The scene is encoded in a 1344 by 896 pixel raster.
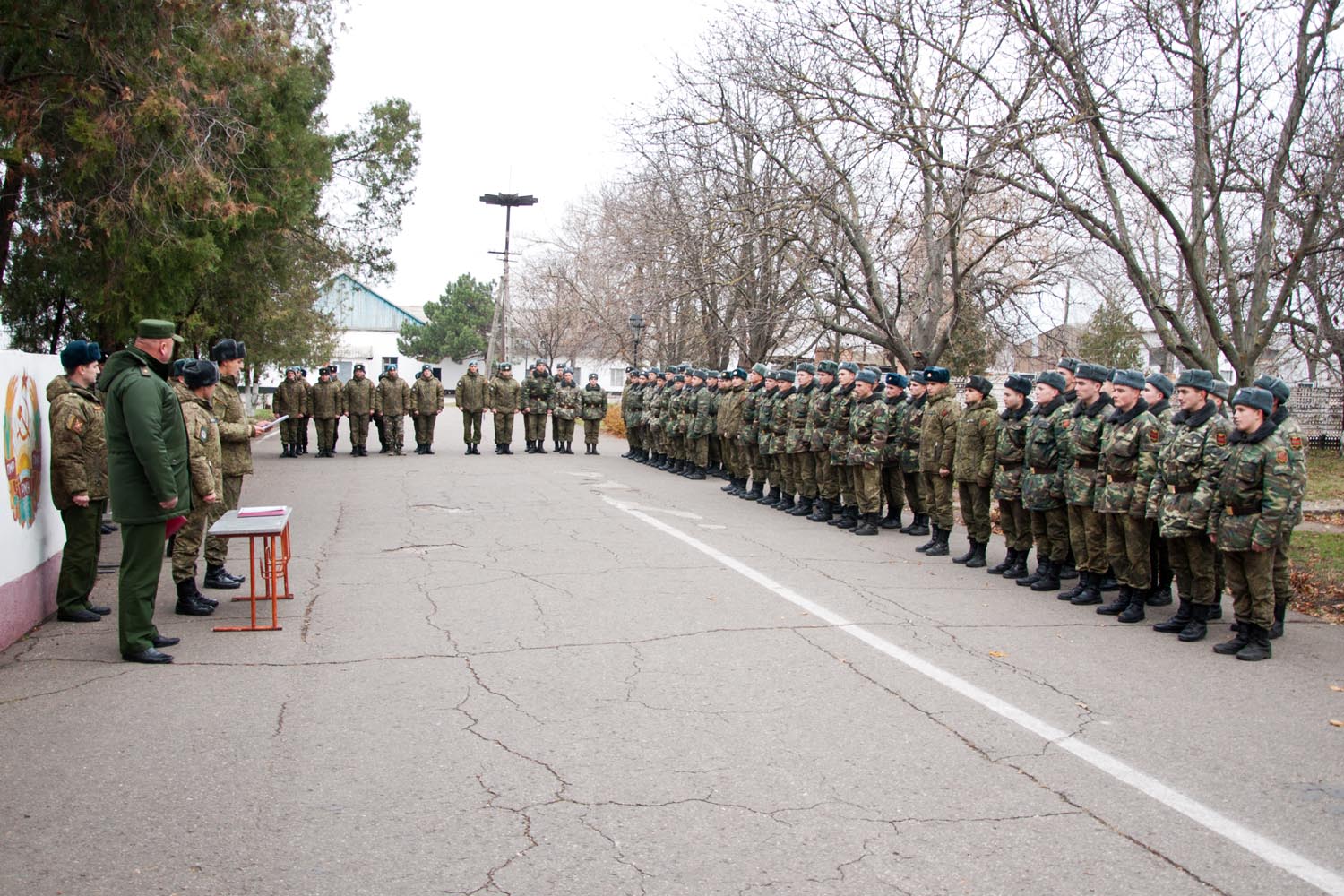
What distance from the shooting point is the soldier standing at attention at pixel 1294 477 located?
23.6 ft

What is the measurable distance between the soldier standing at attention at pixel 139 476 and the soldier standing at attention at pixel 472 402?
17993 mm

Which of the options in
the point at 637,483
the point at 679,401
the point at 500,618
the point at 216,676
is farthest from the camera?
the point at 679,401

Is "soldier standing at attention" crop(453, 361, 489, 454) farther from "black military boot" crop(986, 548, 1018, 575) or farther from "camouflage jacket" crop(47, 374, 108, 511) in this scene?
"camouflage jacket" crop(47, 374, 108, 511)

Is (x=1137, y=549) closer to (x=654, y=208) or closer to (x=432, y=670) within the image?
(x=432, y=670)

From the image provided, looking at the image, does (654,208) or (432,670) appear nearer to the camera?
(432,670)

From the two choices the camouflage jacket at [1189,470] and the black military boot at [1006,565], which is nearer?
the camouflage jacket at [1189,470]

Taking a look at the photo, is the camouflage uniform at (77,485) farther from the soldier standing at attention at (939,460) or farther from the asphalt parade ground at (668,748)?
the soldier standing at attention at (939,460)

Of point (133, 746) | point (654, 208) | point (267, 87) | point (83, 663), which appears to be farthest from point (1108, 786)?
point (654, 208)

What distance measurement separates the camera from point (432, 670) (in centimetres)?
658

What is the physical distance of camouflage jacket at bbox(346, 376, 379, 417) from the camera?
24.5 metres

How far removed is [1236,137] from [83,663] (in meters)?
13.6

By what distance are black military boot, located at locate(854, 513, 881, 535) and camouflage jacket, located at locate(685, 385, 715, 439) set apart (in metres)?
6.33

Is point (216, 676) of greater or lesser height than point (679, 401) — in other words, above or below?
below

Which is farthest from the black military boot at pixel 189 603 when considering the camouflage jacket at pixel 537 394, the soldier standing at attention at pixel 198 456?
the camouflage jacket at pixel 537 394
